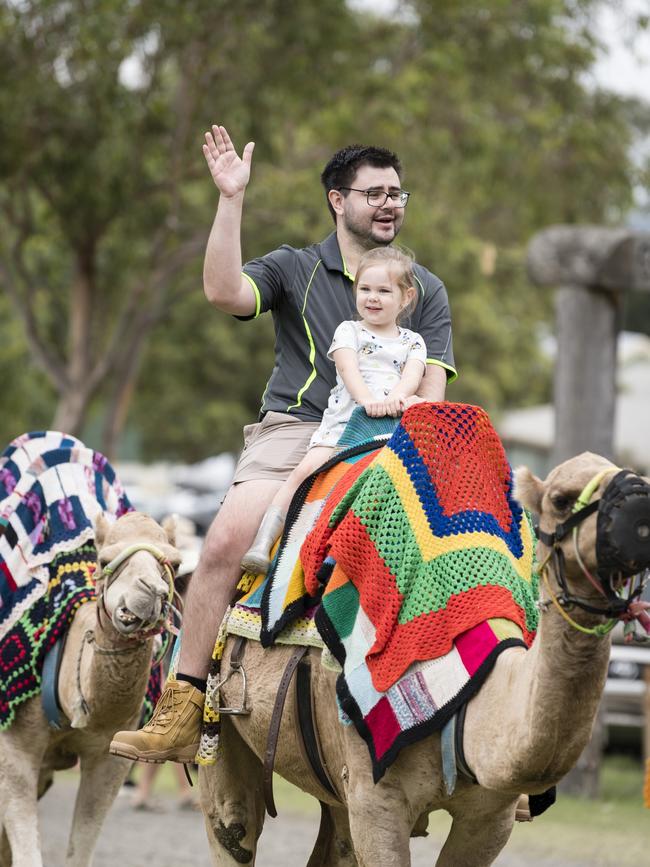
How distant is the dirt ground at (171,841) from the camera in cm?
1002

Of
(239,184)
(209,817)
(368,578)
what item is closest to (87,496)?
(209,817)

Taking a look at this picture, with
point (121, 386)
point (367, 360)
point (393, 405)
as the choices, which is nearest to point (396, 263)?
point (367, 360)

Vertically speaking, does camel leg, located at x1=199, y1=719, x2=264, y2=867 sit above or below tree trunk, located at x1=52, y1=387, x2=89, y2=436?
below

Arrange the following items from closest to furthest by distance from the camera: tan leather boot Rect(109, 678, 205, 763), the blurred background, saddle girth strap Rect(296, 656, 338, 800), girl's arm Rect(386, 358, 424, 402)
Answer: saddle girth strap Rect(296, 656, 338, 800) → girl's arm Rect(386, 358, 424, 402) → tan leather boot Rect(109, 678, 205, 763) → the blurred background

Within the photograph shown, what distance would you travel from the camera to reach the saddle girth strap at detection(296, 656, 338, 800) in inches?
204

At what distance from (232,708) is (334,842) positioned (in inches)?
37.3

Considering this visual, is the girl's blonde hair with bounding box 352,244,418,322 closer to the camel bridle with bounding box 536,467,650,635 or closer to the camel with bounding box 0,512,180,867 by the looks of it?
the camel with bounding box 0,512,180,867

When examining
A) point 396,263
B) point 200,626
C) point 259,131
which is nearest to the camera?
point 396,263

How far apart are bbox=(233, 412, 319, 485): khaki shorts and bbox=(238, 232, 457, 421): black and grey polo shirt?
5cm

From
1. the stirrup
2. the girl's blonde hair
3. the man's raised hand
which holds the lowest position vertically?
the stirrup

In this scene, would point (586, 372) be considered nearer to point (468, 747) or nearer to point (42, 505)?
point (42, 505)

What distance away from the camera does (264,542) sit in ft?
18.1

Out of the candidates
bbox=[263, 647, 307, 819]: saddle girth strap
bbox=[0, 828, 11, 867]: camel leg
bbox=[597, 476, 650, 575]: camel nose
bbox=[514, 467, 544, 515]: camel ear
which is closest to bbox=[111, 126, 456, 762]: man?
bbox=[263, 647, 307, 819]: saddle girth strap

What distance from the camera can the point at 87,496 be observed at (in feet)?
24.3
